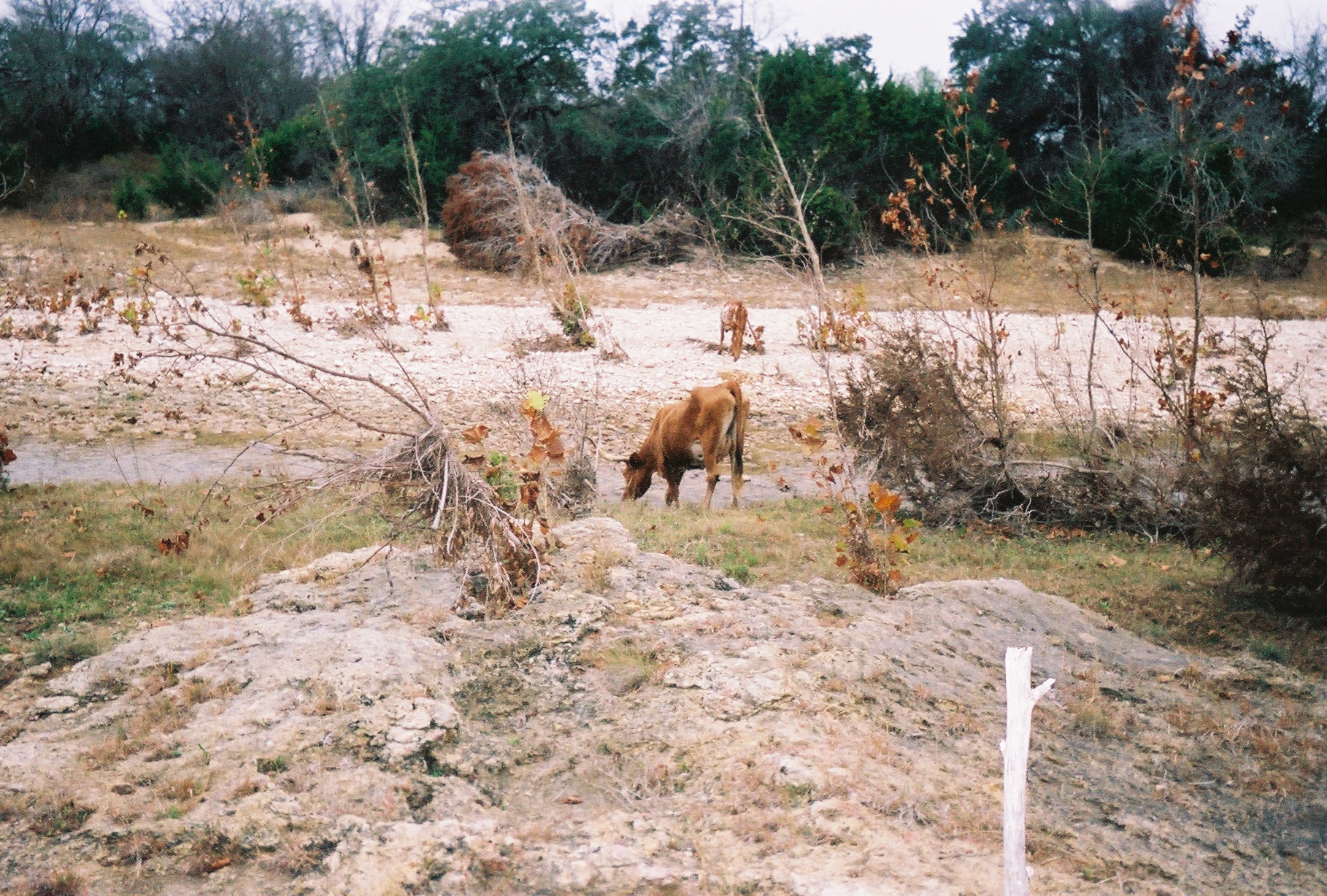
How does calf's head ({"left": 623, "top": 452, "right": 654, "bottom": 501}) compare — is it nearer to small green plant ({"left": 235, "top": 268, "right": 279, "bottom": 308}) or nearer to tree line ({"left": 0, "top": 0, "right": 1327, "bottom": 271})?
small green plant ({"left": 235, "top": 268, "right": 279, "bottom": 308})

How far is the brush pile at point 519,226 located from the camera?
78.3ft

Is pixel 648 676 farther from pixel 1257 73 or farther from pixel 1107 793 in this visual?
pixel 1257 73

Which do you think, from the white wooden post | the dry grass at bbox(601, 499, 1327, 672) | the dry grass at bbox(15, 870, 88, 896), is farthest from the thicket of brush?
the dry grass at bbox(15, 870, 88, 896)

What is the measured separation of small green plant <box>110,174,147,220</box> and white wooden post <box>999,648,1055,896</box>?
28.3 m

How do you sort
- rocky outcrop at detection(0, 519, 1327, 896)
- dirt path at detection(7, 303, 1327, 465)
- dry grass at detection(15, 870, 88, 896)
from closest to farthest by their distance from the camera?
dry grass at detection(15, 870, 88, 896)
rocky outcrop at detection(0, 519, 1327, 896)
dirt path at detection(7, 303, 1327, 465)

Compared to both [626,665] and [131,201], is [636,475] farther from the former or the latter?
[131,201]

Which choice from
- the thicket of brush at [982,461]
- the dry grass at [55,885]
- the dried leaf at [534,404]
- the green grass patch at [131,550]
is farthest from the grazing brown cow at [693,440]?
the dry grass at [55,885]

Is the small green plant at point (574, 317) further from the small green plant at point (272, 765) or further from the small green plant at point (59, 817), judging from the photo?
the small green plant at point (59, 817)

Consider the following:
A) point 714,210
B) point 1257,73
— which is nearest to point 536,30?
point 714,210

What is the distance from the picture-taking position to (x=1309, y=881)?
173 inches

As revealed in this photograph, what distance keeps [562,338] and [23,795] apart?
13.6m

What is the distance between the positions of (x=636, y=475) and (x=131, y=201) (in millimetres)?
21640

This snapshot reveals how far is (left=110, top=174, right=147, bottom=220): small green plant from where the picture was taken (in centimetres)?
2731

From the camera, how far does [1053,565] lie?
9.08m
